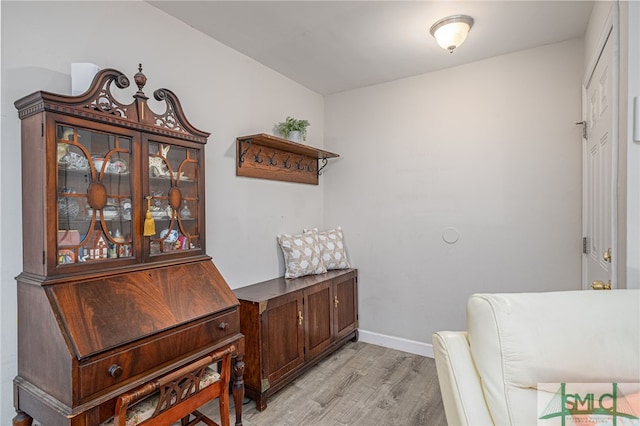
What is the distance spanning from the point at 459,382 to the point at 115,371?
48.9 inches

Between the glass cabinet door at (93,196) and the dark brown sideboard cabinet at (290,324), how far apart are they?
0.96m

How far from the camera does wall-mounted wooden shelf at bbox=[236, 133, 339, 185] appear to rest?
8.35 ft

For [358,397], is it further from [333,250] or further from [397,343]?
[333,250]

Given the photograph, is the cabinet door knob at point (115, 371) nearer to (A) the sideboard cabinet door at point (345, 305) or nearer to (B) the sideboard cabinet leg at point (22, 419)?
(B) the sideboard cabinet leg at point (22, 419)

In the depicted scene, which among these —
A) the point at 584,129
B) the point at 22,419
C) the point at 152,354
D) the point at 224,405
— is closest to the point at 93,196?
the point at 152,354

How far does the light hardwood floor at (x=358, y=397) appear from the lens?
203cm

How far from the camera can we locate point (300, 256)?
2873mm

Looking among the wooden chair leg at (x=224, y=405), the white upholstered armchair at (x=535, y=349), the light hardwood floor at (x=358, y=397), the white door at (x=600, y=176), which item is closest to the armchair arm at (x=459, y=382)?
the white upholstered armchair at (x=535, y=349)

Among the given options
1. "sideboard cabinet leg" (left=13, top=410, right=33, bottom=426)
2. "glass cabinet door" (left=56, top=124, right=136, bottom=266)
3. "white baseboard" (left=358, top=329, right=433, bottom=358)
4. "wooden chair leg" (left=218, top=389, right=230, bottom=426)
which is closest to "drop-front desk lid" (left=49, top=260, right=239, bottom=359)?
"glass cabinet door" (left=56, top=124, right=136, bottom=266)

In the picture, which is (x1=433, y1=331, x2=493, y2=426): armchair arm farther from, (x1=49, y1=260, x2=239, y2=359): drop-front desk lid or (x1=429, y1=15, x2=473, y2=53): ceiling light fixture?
(x1=429, y1=15, x2=473, y2=53): ceiling light fixture

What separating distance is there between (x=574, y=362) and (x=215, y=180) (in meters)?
2.16

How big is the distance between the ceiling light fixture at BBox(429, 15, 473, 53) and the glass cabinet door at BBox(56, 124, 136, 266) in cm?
198

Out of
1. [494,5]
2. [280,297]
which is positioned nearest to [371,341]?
[280,297]

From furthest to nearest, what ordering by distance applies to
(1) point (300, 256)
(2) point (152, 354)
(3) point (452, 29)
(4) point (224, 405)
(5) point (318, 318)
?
(1) point (300, 256) → (5) point (318, 318) → (3) point (452, 29) → (4) point (224, 405) → (2) point (152, 354)
